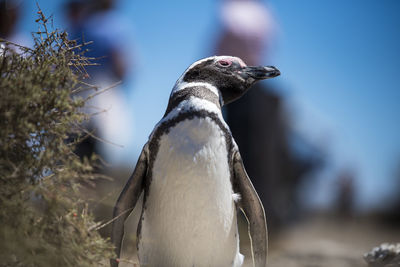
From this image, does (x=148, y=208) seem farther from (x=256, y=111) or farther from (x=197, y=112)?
(x=256, y=111)

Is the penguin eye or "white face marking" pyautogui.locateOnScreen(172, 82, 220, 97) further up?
the penguin eye

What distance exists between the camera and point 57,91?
3.84 feet

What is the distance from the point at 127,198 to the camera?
1505 mm

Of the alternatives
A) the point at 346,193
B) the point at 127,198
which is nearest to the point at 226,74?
the point at 127,198

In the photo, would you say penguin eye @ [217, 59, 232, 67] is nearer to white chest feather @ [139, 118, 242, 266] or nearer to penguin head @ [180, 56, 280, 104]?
penguin head @ [180, 56, 280, 104]

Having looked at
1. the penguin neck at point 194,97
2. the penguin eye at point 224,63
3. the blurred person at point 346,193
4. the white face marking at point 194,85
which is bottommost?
the blurred person at point 346,193

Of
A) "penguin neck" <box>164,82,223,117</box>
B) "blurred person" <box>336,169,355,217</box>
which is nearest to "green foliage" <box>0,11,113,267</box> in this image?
"penguin neck" <box>164,82,223,117</box>

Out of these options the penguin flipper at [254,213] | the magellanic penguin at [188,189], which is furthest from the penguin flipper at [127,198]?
the penguin flipper at [254,213]

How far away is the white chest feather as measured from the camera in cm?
139

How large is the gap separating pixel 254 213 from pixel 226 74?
0.59m

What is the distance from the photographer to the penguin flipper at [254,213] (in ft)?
5.17

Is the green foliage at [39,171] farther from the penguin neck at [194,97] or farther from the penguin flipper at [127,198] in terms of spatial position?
the penguin neck at [194,97]

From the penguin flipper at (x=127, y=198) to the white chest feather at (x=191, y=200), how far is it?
0.27 ft

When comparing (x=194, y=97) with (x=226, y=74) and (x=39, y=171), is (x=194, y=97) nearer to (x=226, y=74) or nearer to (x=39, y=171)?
(x=226, y=74)
